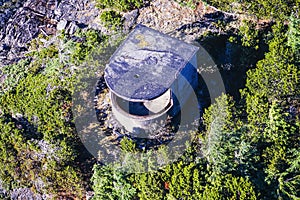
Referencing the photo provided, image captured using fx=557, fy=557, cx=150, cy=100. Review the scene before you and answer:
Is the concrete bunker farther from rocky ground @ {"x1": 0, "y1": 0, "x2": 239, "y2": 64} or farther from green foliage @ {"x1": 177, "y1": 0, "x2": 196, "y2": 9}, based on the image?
green foliage @ {"x1": 177, "y1": 0, "x2": 196, "y2": 9}

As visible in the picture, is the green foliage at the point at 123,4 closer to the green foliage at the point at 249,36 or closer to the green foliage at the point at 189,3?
the green foliage at the point at 189,3

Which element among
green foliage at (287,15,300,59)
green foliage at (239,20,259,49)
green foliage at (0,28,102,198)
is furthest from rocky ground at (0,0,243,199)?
green foliage at (287,15,300,59)

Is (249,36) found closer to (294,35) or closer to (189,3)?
(294,35)

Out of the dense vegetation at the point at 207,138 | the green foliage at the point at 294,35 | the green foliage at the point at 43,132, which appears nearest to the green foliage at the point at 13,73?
the dense vegetation at the point at 207,138

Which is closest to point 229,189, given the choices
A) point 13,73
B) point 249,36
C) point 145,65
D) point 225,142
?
point 225,142

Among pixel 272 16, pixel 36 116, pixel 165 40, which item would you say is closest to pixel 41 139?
pixel 36 116

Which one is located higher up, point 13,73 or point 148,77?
point 148,77

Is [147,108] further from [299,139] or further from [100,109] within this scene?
[299,139]
